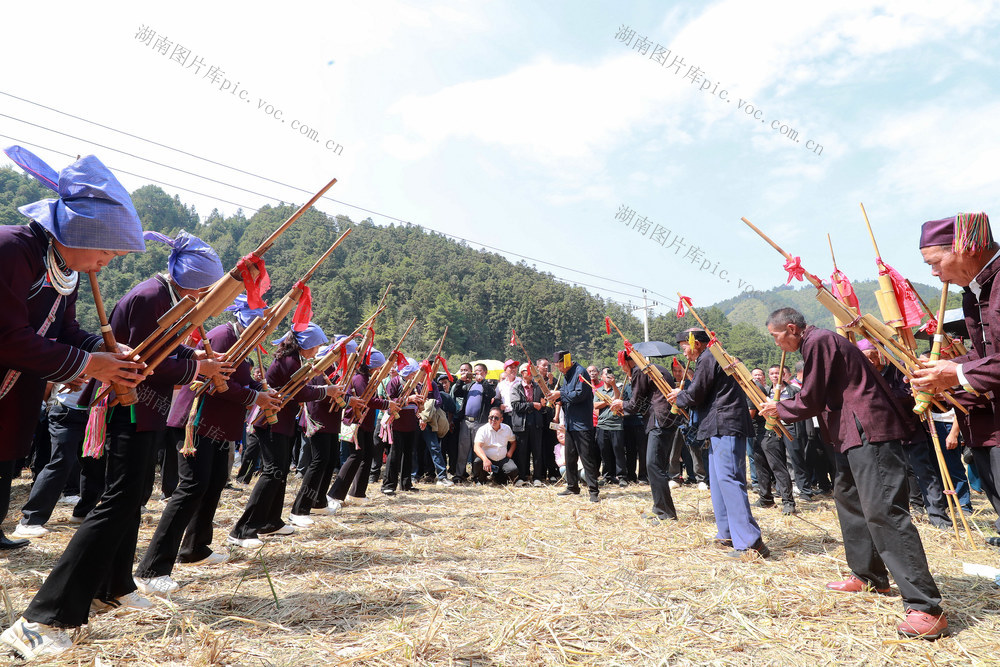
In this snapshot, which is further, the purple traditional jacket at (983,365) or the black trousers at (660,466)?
the black trousers at (660,466)

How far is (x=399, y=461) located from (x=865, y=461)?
685cm

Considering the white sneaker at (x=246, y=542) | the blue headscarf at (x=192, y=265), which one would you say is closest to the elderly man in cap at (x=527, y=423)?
the white sneaker at (x=246, y=542)

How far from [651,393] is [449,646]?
16.0ft

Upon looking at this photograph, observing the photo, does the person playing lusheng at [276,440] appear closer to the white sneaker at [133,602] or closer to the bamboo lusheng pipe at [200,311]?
the white sneaker at [133,602]

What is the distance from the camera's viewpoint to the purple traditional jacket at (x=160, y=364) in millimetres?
3191

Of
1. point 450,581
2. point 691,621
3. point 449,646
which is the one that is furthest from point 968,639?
point 450,581

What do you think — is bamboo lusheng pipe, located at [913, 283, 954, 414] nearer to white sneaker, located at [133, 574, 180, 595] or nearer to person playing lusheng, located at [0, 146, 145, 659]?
person playing lusheng, located at [0, 146, 145, 659]

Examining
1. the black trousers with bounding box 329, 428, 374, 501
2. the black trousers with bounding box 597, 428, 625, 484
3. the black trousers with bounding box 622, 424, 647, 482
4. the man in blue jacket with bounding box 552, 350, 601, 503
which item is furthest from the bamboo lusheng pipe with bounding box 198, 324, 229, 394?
the black trousers with bounding box 622, 424, 647, 482

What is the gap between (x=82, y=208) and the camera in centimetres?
256

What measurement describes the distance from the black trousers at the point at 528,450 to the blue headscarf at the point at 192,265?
747 cm

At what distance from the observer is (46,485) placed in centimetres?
558

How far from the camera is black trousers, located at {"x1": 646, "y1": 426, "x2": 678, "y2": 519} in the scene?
21.2ft

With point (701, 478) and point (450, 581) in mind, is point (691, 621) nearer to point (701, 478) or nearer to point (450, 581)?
point (450, 581)

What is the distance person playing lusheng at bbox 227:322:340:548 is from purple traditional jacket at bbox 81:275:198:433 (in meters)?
1.77
